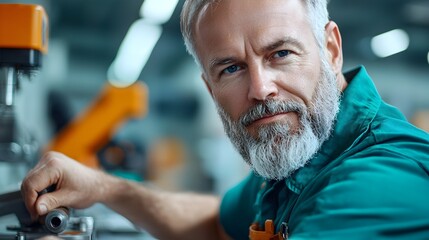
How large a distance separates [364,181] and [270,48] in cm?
38

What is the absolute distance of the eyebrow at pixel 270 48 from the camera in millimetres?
1214

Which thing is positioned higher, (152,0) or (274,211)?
(152,0)

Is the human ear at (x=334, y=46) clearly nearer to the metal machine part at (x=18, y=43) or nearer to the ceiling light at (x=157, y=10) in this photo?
the metal machine part at (x=18, y=43)

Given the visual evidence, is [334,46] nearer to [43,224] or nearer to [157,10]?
[43,224]

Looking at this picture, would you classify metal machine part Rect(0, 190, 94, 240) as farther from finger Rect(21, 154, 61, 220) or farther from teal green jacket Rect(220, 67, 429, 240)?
teal green jacket Rect(220, 67, 429, 240)

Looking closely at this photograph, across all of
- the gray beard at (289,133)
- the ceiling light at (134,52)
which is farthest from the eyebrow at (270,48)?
the ceiling light at (134,52)

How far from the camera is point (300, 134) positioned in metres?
1.22

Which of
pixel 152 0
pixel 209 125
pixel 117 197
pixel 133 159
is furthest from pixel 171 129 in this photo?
pixel 117 197

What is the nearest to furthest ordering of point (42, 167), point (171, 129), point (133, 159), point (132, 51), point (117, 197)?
point (42, 167) < point (117, 197) < point (133, 159) < point (132, 51) < point (171, 129)

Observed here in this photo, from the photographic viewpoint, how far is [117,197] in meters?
1.58

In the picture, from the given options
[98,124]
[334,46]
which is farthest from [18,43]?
[98,124]

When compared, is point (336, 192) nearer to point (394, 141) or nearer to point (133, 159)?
point (394, 141)

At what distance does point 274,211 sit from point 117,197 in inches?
18.9

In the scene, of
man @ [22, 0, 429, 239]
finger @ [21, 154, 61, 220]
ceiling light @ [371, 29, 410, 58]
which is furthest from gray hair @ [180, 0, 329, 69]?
ceiling light @ [371, 29, 410, 58]
